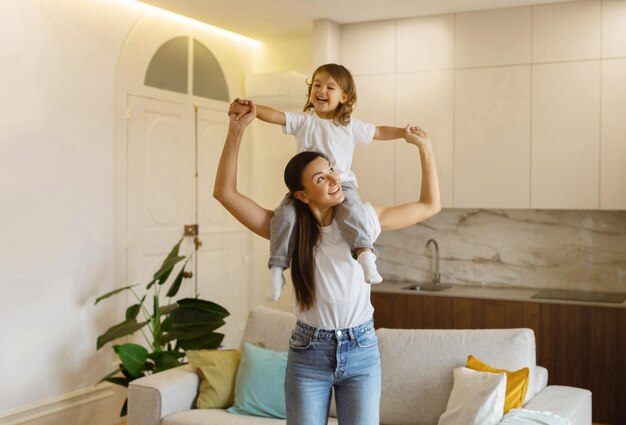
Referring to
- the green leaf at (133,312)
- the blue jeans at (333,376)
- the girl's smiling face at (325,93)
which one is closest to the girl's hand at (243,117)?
the girl's smiling face at (325,93)

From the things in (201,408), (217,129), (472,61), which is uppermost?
(472,61)

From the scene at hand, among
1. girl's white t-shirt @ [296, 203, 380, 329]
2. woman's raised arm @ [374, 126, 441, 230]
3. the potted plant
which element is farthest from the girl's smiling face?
the potted plant

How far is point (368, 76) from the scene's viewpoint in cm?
580

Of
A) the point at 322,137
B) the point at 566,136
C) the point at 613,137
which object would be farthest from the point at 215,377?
the point at 613,137

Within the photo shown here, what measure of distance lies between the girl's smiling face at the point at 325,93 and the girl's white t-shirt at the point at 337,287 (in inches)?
19.1

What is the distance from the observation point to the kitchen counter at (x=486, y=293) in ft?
16.3

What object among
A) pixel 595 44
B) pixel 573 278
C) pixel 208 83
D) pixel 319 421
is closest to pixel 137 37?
pixel 208 83

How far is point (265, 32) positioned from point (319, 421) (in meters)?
4.54

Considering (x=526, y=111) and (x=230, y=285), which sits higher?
(x=526, y=111)

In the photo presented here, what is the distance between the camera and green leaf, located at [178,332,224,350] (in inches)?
183

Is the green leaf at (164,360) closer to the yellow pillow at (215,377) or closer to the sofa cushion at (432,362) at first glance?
the yellow pillow at (215,377)

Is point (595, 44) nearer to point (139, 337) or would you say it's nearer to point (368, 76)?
point (368, 76)

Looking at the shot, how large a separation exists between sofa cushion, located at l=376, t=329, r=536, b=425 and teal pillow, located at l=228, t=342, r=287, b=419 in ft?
1.70

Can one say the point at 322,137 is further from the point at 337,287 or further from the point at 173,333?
the point at 173,333
